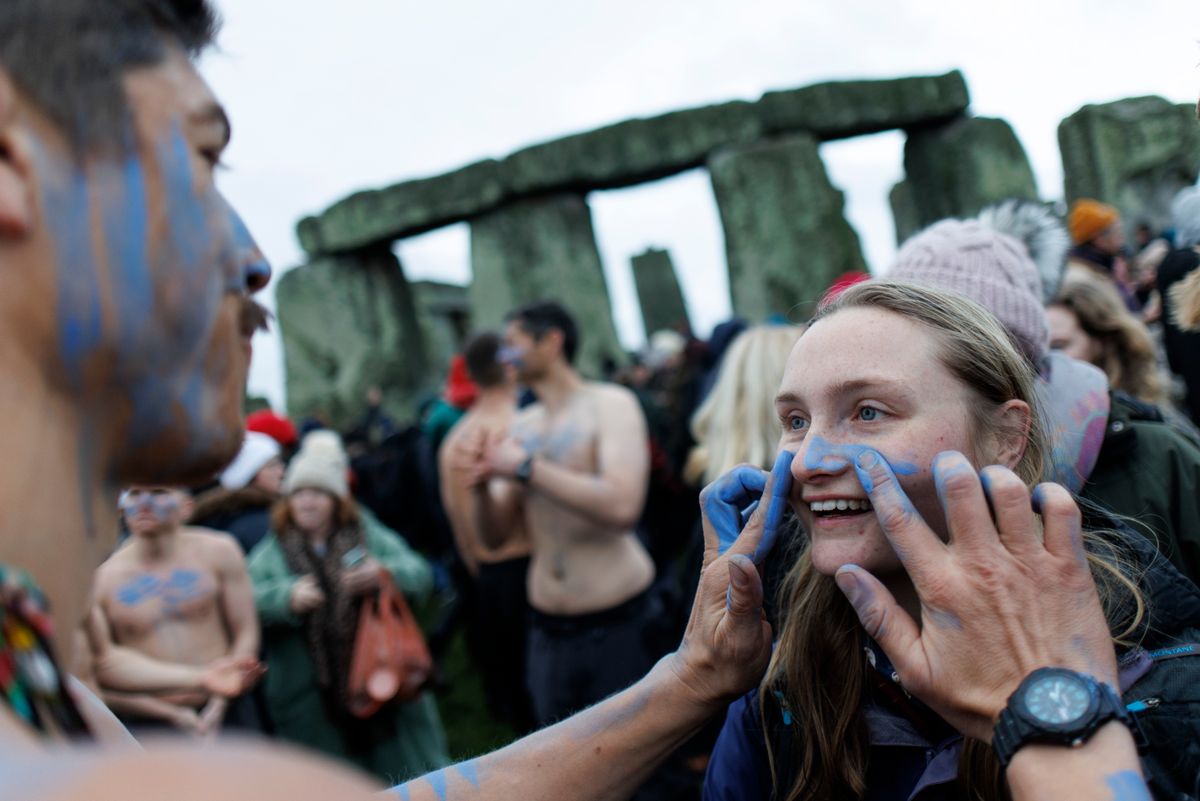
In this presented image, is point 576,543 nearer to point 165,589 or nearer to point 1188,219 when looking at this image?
point 165,589

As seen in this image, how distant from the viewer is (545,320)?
392 centimetres

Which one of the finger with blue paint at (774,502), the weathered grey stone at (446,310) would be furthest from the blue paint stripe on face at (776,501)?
the weathered grey stone at (446,310)

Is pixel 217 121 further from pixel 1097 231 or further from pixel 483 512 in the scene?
pixel 1097 231

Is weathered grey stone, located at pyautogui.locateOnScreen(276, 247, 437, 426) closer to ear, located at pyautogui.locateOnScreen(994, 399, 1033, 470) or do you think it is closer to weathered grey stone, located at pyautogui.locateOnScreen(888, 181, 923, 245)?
weathered grey stone, located at pyautogui.locateOnScreen(888, 181, 923, 245)

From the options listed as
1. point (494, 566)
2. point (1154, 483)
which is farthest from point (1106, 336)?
point (494, 566)

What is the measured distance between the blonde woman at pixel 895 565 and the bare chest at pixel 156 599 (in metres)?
2.43

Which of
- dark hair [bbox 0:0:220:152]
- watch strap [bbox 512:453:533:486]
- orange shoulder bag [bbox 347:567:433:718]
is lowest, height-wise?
orange shoulder bag [bbox 347:567:433:718]

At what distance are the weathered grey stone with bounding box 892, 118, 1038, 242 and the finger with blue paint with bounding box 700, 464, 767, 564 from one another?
8.54 meters

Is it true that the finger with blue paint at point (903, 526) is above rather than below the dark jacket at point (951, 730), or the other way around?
above

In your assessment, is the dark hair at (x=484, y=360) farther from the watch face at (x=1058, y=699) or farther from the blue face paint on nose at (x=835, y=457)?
the watch face at (x=1058, y=699)

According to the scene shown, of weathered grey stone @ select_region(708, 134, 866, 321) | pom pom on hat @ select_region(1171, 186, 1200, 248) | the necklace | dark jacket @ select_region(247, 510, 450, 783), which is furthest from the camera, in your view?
weathered grey stone @ select_region(708, 134, 866, 321)

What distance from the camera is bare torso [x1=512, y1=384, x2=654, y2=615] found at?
3.53m

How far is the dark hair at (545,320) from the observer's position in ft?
12.8

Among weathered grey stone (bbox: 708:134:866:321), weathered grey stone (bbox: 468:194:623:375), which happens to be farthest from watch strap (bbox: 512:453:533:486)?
weathered grey stone (bbox: 468:194:623:375)
